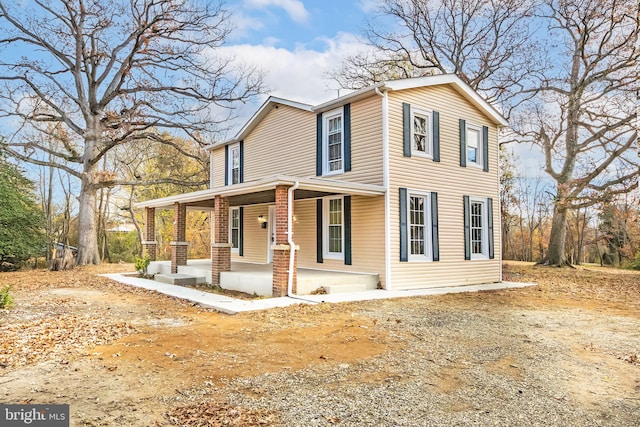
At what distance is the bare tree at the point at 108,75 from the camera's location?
18.3m

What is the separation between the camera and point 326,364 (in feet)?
15.7

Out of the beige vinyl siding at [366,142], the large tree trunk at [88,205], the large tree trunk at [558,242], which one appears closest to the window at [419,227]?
the beige vinyl siding at [366,142]

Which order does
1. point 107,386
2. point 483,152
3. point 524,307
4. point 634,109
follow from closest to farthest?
point 107,386 → point 524,307 → point 483,152 → point 634,109

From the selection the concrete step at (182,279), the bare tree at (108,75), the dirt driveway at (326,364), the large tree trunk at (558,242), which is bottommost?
the dirt driveway at (326,364)

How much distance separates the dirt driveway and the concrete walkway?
387mm

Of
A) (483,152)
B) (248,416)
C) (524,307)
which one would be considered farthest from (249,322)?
(483,152)

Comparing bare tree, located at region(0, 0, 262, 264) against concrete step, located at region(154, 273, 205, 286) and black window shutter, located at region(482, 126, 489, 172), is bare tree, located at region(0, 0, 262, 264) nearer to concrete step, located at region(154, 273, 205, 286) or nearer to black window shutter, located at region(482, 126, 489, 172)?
concrete step, located at region(154, 273, 205, 286)

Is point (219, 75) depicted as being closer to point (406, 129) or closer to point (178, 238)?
point (178, 238)

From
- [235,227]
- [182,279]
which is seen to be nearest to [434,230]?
[182,279]

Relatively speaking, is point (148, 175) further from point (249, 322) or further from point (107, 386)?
point (107, 386)

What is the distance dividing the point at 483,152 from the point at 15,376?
507 inches

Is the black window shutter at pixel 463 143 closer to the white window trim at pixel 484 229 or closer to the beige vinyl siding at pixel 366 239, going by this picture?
the white window trim at pixel 484 229

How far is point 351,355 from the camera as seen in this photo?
16.9ft

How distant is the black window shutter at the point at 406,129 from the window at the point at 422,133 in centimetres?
40
